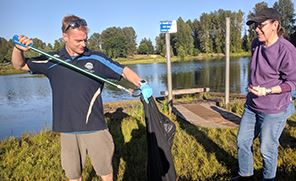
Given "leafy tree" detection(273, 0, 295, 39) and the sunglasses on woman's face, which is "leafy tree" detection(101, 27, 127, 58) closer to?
"leafy tree" detection(273, 0, 295, 39)

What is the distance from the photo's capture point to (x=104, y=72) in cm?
297

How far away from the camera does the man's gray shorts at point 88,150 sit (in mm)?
2926

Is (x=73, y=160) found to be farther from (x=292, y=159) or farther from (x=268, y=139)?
(x=292, y=159)

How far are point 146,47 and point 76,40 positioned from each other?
84.3 metres

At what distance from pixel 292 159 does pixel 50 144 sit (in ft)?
14.1

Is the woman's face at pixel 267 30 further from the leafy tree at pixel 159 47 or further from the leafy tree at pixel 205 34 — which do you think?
the leafy tree at pixel 159 47

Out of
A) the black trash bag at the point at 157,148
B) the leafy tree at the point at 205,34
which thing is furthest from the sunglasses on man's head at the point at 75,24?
the leafy tree at the point at 205,34

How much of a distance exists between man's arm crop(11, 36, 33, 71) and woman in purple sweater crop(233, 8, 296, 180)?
2.24 metres

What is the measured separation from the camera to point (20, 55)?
9.61 ft

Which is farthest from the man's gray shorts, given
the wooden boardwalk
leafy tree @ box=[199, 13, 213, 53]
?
leafy tree @ box=[199, 13, 213, 53]

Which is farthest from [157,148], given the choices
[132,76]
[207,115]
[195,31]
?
[195,31]

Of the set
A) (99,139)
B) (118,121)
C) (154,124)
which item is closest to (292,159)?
(154,124)

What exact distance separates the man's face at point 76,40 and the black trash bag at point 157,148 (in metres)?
0.81

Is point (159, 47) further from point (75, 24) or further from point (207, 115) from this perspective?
point (75, 24)
